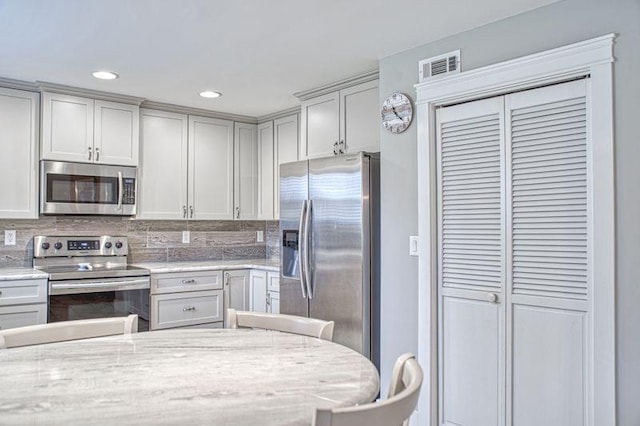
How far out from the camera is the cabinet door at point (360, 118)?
129 inches

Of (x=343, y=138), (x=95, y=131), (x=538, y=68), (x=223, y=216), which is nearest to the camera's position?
(x=538, y=68)

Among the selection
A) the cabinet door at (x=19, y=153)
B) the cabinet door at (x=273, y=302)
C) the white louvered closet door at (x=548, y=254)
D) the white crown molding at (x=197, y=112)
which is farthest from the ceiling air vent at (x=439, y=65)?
the cabinet door at (x=19, y=153)

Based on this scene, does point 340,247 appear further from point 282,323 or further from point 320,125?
point 282,323

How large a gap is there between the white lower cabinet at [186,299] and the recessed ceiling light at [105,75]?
1.47 meters

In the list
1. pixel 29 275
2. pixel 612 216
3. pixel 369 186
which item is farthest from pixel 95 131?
pixel 612 216

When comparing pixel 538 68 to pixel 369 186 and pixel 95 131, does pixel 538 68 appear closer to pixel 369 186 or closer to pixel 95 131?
pixel 369 186

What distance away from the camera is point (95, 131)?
3.84 m

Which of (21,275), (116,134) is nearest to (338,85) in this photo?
(116,134)

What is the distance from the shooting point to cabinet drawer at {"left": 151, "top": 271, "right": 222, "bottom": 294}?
150 inches

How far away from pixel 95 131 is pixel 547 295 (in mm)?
3342

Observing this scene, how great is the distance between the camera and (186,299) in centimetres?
395

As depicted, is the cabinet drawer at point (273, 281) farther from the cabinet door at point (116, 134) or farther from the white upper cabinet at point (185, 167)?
the cabinet door at point (116, 134)

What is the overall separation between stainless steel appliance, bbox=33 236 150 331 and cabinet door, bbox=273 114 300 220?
1.40 m

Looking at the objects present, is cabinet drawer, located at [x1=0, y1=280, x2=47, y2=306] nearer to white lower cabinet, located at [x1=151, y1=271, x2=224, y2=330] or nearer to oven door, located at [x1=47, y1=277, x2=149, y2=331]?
oven door, located at [x1=47, y1=277, x2=149, y2=331]
